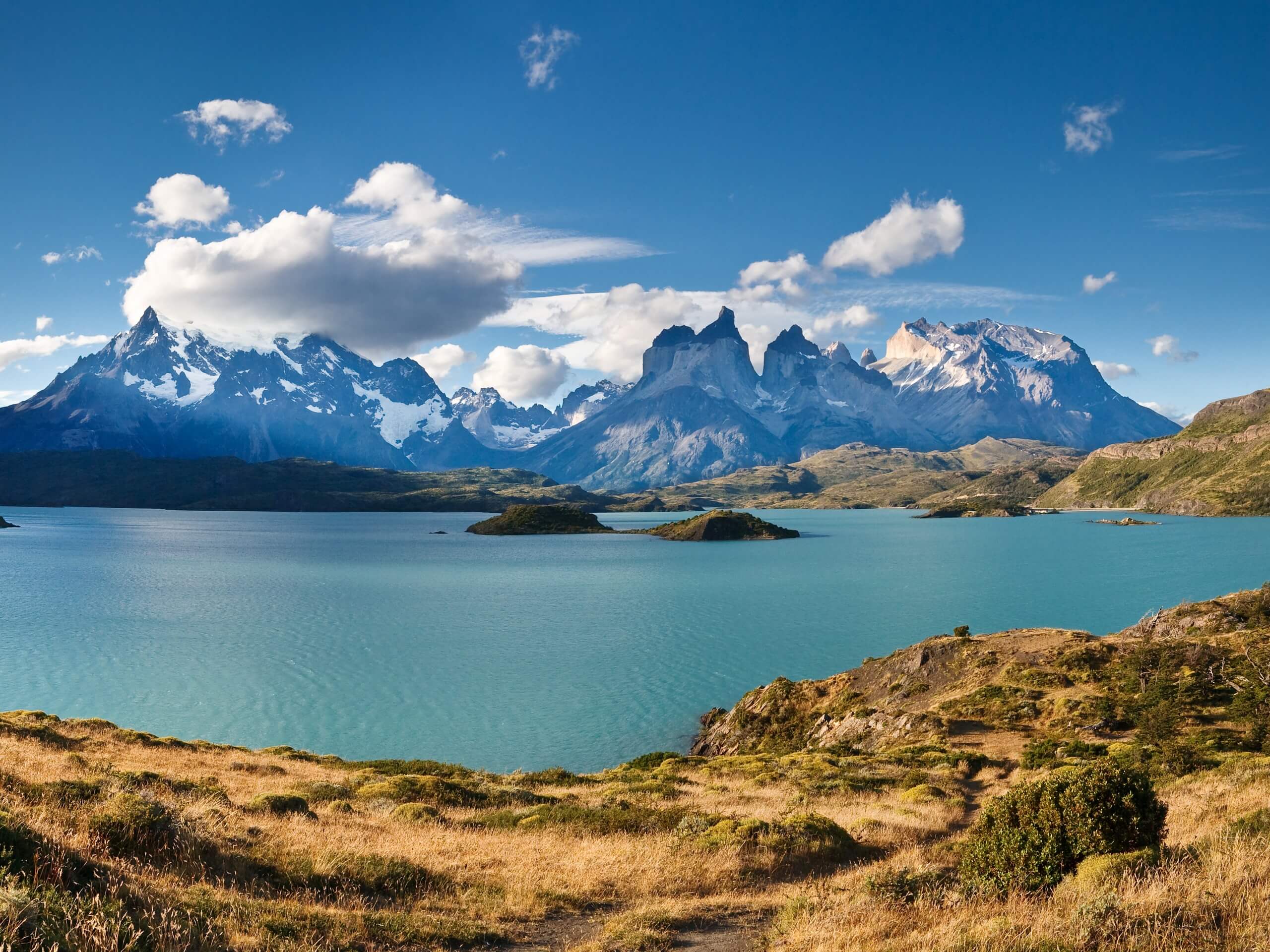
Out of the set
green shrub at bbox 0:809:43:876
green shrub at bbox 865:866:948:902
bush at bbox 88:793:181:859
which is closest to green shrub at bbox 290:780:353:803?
bush at bbox 88:793:181:859

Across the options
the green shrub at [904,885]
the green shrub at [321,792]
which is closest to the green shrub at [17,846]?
the green shrub at [904,885]

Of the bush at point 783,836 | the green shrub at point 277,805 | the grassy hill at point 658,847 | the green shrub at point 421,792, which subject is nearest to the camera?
the grassy hill at point 658,847

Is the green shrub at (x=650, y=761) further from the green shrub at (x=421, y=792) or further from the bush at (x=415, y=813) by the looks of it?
the bush at (x=415, y=813)

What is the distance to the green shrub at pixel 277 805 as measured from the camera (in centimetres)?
2699

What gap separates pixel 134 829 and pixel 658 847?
14.3 meters

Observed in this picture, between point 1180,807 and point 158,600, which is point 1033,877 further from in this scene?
point 158,600

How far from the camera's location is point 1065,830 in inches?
707

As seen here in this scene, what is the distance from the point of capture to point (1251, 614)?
2625 inches

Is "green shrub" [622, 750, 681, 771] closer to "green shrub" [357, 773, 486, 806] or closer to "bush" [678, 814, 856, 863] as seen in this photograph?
"green shrub" [357, 773, 486, 806]

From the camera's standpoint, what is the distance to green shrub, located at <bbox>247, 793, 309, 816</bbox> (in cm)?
2699

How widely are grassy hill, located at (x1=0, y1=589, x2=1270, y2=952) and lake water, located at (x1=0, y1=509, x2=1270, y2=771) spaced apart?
20.3 meters

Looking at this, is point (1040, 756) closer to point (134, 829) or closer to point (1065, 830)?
point (1065, 830)

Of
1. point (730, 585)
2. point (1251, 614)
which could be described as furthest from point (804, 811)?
point (730, 585)

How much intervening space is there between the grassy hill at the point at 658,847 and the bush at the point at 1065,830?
6cm
